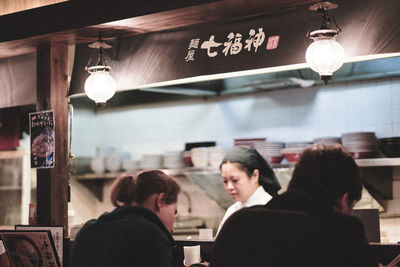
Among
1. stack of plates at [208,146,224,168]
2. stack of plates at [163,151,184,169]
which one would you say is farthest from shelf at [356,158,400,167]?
stack of plates at [163,151,184,169]

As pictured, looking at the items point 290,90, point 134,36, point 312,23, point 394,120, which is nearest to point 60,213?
point 134,36

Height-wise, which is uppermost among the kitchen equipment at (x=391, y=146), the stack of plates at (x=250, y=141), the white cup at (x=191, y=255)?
the stack of plates at (x=250, y=141)

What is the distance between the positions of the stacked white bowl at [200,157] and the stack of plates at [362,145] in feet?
5.38

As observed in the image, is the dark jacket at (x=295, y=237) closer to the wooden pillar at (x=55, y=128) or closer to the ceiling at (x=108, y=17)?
the ceiling at (x=108, y=17)

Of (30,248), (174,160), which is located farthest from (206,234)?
(174,160)

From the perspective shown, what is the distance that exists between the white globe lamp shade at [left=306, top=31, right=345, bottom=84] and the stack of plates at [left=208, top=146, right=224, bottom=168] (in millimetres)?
2796

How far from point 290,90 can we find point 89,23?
300 cm

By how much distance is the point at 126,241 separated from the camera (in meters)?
2.58

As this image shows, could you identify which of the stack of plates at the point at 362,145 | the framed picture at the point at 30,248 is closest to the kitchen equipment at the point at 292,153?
the stack of plates at the point at 362,145

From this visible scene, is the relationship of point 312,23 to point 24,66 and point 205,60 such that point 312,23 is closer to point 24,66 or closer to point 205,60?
point 205,60

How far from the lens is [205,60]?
4.46 m

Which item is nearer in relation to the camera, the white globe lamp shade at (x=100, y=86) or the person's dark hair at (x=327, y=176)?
the person's dark hair at (x=327, y=176)

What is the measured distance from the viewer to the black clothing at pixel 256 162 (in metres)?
4.62

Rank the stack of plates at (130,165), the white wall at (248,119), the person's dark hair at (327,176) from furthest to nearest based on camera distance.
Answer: the stack of plates at (130,165) < the white wall at (248,119) < the person's dark hair at (327,176)
